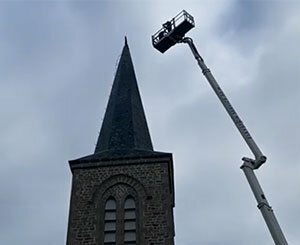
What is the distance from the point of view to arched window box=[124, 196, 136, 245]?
27420mm

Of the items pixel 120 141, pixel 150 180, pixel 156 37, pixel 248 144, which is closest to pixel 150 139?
pixel 120 141

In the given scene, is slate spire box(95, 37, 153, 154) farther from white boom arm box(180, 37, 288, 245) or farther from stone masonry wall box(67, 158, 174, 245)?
white boom arm box(180, 37, 288, 245)

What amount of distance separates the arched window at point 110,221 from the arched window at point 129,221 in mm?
471

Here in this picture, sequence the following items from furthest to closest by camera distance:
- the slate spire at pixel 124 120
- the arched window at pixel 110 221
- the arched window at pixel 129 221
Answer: the slate spire at pixel 124 120, the arched window at pixel 110 221, the arched window at pixel 129 221

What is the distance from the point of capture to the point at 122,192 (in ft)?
95.5

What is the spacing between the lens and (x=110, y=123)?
32.5 metres

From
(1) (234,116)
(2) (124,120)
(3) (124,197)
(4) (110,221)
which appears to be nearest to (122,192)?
(3) (124,197)

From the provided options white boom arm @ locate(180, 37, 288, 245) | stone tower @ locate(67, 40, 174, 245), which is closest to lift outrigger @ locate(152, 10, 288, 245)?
white boom arm @ locate(180, 37, 288, 245)

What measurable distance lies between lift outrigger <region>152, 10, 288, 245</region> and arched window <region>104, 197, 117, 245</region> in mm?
7898

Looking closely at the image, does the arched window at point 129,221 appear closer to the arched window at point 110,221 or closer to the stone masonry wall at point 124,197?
the stone masonry wall at point 124,197

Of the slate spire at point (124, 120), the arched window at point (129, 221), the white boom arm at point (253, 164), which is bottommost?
the white boom arm at point (253, 164)

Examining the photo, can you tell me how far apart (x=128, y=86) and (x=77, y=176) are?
6975 millimetres

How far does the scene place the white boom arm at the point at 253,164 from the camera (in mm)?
18125

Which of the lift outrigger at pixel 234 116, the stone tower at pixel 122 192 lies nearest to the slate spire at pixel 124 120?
the stone tower at pixel 122 192
